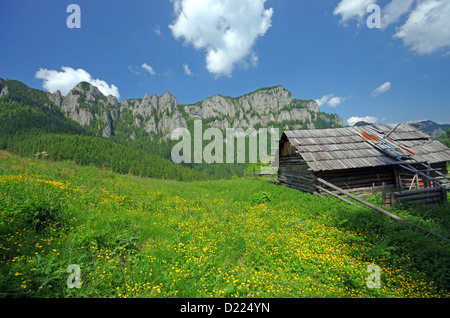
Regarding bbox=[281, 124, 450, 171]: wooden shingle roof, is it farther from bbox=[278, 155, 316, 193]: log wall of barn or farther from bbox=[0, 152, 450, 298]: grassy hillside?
bbox=[0, 152, 450, 298]: grassy hillside

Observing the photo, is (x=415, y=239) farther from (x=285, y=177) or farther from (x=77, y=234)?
(x=285, y=177)

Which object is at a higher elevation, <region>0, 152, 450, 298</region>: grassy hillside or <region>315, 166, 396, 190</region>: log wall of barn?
<region>315, 166, 396, 190</region>: log wall of barn

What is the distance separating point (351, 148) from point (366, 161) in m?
1.47

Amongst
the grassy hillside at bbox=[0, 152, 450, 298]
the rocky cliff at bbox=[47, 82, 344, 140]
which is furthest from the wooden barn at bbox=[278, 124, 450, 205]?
the rocky cliff at bbox=[47, 82, 344, 140]

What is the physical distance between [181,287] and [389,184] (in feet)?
50.5

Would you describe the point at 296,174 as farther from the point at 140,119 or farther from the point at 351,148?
the point at 140,119

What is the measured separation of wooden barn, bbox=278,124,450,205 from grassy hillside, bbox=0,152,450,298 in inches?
183

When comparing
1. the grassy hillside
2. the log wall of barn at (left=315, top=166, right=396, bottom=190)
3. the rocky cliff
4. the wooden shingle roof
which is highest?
the rocky cliff

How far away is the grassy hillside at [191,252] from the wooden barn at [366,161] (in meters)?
4.64

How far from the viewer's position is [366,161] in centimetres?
1149

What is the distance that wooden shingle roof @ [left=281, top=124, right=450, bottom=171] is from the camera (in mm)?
11266

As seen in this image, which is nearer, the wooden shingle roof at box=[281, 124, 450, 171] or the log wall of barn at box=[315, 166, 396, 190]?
the wooden shingle roof at box=[281, 124, 450, 171]

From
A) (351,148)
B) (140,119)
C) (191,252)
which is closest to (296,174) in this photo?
(351,148)

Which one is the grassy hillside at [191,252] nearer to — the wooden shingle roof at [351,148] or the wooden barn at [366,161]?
the wooden barn at [366,161]
